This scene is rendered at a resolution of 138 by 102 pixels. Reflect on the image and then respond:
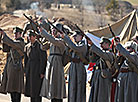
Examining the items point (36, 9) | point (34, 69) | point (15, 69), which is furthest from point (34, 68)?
point (36, 9)

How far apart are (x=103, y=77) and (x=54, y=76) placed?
1044 mm

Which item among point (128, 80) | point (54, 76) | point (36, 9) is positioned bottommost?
point (36, 9)

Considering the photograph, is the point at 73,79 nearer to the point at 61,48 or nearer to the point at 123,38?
Answer: the point at 61,48

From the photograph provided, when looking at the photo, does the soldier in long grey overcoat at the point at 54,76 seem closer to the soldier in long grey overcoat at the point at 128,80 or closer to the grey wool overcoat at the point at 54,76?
the grey wool overcoat at the point at 54,76

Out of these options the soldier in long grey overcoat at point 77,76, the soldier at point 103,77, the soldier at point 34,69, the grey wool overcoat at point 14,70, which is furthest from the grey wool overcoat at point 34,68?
the soldier at point 103,77

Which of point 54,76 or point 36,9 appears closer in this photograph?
point 54,76

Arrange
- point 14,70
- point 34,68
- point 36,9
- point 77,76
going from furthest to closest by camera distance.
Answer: point 36,9 < point 14,70 < point 34,68 < point 77,76

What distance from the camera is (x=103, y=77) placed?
544 centimetres

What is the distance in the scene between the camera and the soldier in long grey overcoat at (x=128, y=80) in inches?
205

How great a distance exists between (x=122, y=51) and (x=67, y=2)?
5397 cm

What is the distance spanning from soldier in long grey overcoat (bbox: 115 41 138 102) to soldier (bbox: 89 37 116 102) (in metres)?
0.18

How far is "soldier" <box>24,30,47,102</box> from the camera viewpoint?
20.6ft

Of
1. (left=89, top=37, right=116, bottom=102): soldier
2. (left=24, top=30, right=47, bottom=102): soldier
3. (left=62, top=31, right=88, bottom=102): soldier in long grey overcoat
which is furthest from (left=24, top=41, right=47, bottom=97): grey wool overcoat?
(left=89, top=37, right=116, bottom=102): soldier

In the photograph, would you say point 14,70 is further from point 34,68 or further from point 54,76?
point 54,76
